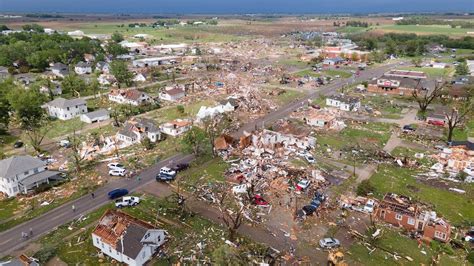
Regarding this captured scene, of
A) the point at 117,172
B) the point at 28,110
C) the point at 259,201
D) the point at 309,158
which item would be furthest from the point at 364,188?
the point at 28,110

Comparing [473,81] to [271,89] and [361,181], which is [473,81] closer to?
[271,89]

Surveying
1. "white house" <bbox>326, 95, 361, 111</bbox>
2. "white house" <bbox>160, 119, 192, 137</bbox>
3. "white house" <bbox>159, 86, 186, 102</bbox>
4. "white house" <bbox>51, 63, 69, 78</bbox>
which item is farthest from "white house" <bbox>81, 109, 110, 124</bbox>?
"white house" <bbox>51, 63, 69, 78</bbox>

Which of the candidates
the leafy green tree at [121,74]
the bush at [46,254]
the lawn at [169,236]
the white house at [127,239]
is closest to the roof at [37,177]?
the lawn at [169,236]

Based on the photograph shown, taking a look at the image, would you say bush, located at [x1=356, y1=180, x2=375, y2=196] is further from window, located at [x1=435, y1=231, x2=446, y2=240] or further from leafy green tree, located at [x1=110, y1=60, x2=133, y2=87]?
leafy green tree, located at [x1=110, y1=60, x2=133, y2=87]

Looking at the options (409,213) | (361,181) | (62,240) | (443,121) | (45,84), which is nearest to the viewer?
(62,240)

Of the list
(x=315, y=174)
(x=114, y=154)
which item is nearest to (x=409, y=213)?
(x=315, y=174)

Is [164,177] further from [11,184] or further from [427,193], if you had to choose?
[427,193]
